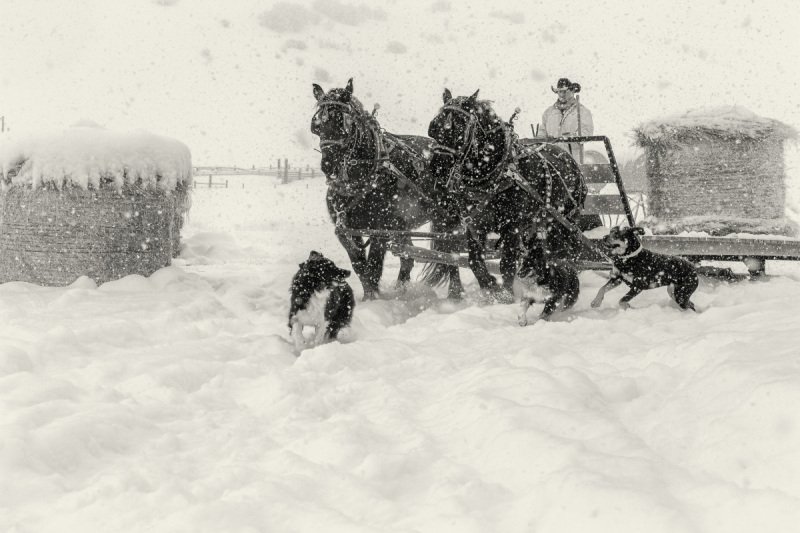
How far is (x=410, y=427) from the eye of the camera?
2602 mm

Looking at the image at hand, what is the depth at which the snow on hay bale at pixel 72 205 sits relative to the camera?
6.77 metres

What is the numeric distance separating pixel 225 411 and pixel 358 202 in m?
3.56

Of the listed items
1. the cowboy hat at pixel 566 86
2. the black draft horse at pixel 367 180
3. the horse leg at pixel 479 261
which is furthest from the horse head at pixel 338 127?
the cowboy hat at pixel 566 86

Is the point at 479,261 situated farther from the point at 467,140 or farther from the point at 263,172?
the point at 263,172

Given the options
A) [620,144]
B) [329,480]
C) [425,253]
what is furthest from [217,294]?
[620,144]

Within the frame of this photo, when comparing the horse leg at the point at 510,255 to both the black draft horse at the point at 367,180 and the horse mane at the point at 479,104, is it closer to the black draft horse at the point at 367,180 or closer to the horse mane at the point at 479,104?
the black draft horse at the point at 367,180

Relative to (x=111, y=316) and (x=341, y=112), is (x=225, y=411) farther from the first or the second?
(x=341, y=112)

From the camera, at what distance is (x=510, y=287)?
550cm

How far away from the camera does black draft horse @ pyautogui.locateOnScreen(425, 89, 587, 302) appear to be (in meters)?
4.96

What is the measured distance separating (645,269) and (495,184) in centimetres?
144

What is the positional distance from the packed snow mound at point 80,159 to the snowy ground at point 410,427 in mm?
2441

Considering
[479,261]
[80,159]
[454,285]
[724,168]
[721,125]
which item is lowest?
[454,285]

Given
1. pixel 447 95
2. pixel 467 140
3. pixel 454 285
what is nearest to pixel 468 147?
pixel 467 140

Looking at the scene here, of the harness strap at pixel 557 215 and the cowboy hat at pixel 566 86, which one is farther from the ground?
the cowboy hat at pixel 566 86
